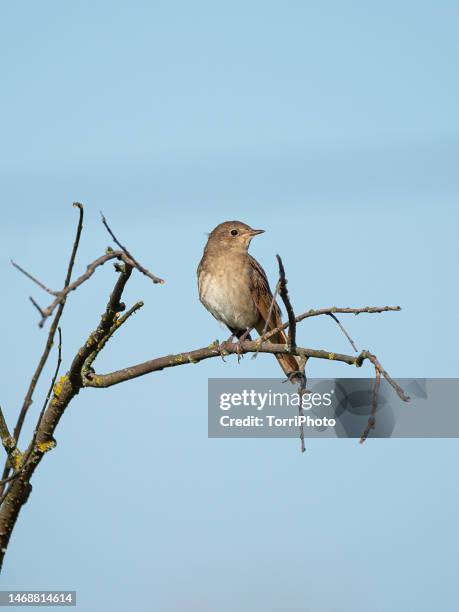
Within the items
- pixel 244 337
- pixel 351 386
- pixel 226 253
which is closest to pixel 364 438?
pixel 351 386

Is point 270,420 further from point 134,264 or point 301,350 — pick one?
point 134,264

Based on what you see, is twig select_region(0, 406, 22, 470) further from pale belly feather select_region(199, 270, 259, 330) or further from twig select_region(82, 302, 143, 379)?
pale belly feather select_region(199, 270, 259, 330)

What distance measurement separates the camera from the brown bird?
8.24m

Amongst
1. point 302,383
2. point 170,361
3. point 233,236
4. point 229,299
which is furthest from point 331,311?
point 233,236

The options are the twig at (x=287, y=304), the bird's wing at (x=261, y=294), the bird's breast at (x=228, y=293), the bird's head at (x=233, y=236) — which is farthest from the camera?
the bird's head at (x=233, y=236)

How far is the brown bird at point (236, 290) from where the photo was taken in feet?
27.0

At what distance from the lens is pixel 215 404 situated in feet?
27.3

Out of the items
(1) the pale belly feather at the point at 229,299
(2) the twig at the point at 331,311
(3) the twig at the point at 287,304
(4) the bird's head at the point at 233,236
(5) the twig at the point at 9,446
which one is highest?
(4) the bird's head at the point at 233,236

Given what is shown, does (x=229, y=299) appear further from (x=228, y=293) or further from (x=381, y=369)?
(x=381, y=369)

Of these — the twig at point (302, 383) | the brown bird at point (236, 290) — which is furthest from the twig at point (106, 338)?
the brown bird at point (236, 290)

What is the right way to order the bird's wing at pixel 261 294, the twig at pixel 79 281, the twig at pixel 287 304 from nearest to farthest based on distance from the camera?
the twig at pixel 79 281 < the twig at pixel 287 304 < the bird's wing at pixel 261 294

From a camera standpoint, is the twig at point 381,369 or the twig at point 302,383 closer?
the twig at point 381,369

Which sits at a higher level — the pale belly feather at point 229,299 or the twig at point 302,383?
the pale belly feather at point 229,299

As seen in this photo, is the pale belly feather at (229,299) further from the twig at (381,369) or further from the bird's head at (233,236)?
the twig at (381,369)
